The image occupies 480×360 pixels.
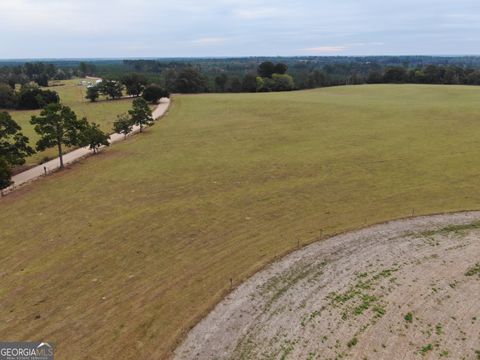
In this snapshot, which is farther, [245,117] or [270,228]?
[245,117]

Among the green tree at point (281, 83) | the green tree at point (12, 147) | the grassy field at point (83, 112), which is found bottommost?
the grassy field at point (83, 112)

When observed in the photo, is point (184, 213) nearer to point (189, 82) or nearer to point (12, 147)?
point (12, 147)

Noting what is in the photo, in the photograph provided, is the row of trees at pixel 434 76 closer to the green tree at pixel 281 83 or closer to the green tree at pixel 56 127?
the green tree at pixel 281 83

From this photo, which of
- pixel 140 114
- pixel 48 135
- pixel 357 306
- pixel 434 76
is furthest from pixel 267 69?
pixel 357 306

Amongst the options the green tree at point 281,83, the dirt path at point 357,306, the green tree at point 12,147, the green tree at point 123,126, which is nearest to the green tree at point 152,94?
the green tree at point 123,126

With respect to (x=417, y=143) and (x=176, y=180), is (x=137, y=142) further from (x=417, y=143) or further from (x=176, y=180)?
(x=417, y=143)

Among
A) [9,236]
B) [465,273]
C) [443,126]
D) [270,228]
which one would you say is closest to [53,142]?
[9,236]

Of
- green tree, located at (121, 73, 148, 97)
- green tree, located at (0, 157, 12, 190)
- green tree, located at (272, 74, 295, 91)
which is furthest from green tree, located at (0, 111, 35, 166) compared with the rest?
green tree, located at (272, 74, 295, 91)

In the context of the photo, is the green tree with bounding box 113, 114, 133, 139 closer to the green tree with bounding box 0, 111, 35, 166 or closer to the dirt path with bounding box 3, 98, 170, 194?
the dirt path with bounding box 3, 98, 170, 194
